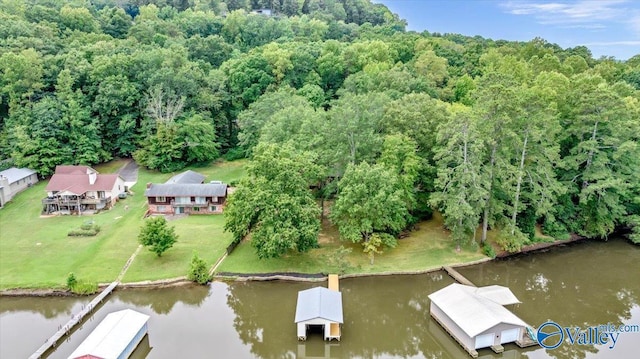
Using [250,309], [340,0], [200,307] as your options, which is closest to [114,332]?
[200,307]

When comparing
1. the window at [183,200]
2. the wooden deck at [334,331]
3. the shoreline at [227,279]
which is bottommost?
the wooden deck at [334,331]

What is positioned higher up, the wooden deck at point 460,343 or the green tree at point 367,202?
the green tree at point 367,202

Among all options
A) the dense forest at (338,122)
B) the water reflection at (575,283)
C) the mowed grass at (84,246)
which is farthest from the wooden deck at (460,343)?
the mowed grass at (84,246)

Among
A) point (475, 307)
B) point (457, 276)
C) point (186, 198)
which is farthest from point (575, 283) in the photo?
point (186, 198)

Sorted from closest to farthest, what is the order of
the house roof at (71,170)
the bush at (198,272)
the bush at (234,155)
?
the bush at (198,272) < the house roof at (71,170) < the bush at (234,155)

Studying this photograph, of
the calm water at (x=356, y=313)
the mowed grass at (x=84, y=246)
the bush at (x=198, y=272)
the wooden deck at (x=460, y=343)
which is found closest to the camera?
the wooden deck at (x=460, y=343)

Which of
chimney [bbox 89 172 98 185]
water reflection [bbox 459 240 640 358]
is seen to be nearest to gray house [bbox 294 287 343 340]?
water reflection [bbox 459 240 640 358]

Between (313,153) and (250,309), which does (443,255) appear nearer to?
(313,153)

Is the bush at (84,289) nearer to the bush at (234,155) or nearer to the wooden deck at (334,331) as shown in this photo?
the wooden deck at (334,331)
